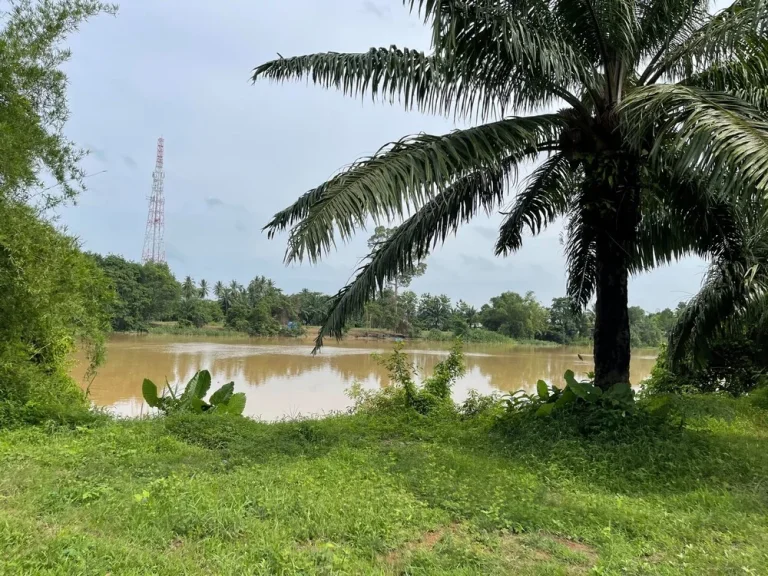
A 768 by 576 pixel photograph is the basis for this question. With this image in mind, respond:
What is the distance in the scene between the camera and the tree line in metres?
36.1

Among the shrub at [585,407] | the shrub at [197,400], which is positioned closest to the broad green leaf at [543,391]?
the shrub at [585,407]

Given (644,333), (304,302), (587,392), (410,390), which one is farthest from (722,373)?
(304,302)

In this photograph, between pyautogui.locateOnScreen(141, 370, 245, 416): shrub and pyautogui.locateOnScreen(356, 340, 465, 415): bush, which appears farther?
pyautogui.locateOnScreen(356, 340, 465, 415): bush

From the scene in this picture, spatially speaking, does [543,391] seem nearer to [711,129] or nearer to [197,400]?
[711,129]

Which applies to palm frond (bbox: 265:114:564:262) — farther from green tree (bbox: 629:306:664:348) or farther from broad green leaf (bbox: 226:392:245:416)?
green tree (bbox: 629:306:664:348)

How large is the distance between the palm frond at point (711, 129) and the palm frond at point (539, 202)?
201 centimetres

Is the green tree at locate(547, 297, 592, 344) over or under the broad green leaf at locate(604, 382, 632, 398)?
over

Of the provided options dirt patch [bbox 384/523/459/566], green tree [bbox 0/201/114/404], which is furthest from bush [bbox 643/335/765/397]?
green tree [bbox 0/201/114/404]

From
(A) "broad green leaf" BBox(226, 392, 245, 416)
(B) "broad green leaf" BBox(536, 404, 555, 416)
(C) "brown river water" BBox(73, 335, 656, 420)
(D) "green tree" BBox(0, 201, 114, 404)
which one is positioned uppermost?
(D) "green tree" BBox(0, 201, 114, 404)

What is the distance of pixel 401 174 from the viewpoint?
405 cm

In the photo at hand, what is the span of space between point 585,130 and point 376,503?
415 cm

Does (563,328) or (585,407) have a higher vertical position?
(563,328)

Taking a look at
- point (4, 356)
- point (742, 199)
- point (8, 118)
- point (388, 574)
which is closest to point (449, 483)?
point (388, 574)

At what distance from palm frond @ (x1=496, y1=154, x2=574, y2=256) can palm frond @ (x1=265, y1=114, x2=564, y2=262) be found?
5.24 feet
